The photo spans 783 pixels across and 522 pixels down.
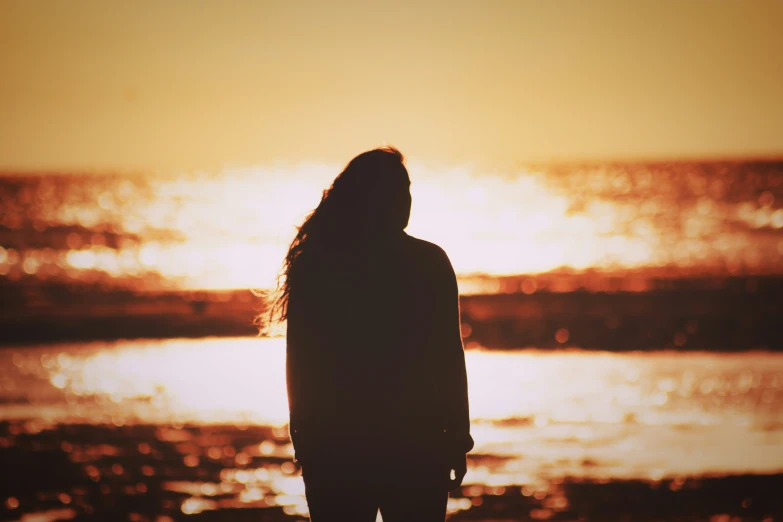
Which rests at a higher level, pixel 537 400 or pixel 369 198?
pixel 369 198

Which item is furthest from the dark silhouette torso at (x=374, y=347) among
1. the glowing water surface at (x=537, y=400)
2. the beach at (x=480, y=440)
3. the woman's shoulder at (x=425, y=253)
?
the glowing water surface at (x=537, y=400)

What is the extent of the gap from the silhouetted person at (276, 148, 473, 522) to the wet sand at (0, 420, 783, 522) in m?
3.59

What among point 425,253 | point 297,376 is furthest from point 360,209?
point 297,376

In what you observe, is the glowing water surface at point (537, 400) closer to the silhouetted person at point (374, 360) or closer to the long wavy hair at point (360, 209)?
the silhouetted person at point (374, 360)

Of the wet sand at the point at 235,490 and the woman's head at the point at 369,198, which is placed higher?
the woman's head at the point at 369,198

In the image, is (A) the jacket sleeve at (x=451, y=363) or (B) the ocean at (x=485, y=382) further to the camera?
(B) the ocean at (x=485, y=382)

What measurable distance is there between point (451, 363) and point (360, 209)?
2.10ft

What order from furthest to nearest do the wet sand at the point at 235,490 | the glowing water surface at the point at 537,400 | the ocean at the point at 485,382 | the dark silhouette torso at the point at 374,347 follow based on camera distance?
the glowing water surface at the point at 537,400
the ocean at the point at 485,382
the wet sand at the point at 235,490
the dark silhouette torso at the point at 374,347

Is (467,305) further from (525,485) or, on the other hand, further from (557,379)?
(525,485)

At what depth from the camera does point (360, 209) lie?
10.1 ft

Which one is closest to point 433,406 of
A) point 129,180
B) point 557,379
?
point 557,379

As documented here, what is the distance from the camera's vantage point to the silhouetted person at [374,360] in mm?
2982

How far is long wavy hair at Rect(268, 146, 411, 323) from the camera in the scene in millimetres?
3064

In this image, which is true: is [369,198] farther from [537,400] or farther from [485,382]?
[485,382]
